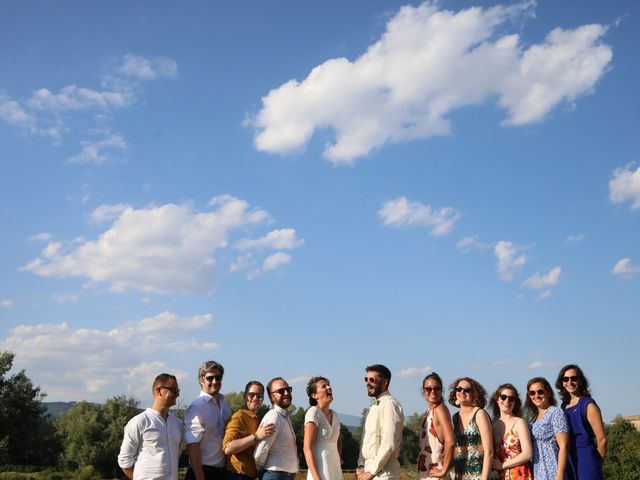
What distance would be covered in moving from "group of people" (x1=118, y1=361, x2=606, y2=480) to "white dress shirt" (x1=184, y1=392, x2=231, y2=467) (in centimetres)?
1

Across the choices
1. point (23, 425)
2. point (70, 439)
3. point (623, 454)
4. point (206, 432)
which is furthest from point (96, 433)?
point (206, 432)

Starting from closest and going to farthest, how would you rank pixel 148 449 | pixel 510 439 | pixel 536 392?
pixel 148 449 < pixel 510 439 < pixel 536 392

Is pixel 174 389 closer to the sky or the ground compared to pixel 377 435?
closer to the sky

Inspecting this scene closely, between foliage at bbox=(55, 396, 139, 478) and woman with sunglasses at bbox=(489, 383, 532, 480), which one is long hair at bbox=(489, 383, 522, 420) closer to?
woman with sunglasses at bbox=(489, 383, 532, 480)

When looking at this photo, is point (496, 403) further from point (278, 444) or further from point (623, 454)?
point (623, 454)

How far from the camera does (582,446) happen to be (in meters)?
7.86

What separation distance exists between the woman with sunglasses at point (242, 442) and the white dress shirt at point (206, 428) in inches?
4.5

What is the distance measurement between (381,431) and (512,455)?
1.75 meters

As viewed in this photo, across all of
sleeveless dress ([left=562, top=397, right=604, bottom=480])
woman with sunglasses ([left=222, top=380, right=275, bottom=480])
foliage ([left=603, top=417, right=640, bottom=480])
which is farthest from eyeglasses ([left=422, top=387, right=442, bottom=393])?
foliage ([left=603, top=417, right=640, bottom=480])

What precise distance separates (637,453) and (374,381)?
26692mm

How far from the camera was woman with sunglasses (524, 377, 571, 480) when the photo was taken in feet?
25.0

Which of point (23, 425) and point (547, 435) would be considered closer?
point (547, 435)

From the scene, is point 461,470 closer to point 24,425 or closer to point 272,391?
point 272,391

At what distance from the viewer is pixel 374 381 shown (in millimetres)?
7453
